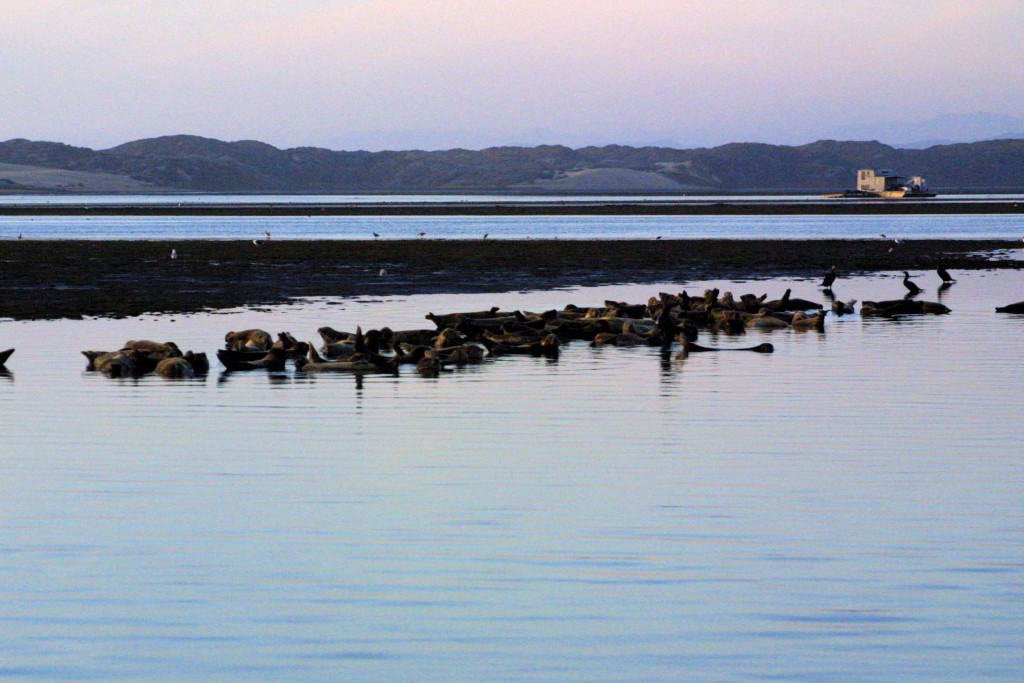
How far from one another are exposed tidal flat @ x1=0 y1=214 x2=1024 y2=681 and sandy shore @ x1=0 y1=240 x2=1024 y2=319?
13.3 metres

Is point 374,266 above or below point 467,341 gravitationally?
below

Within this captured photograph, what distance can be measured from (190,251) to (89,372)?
40353mm

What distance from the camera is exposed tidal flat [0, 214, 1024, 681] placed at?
8914 millimetres

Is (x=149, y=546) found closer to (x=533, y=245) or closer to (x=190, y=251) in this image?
(x=190, y=251)

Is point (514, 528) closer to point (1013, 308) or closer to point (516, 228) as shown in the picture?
point (1013, 308)

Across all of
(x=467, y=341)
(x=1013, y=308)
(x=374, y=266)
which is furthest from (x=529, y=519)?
(x=374, y=266)

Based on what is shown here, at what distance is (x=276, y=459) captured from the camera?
1527 cm

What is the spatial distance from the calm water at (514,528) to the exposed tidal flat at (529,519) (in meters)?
0.04

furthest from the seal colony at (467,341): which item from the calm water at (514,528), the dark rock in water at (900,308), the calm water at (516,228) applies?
the calm water at (516,228)

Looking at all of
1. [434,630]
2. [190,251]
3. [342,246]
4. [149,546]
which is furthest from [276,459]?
[342,246]

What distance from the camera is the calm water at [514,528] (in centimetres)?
888

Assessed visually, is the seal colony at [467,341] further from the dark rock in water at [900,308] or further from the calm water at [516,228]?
the calm water at [516,228]

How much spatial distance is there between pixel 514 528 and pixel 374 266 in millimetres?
42361

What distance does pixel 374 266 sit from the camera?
5394 cm
